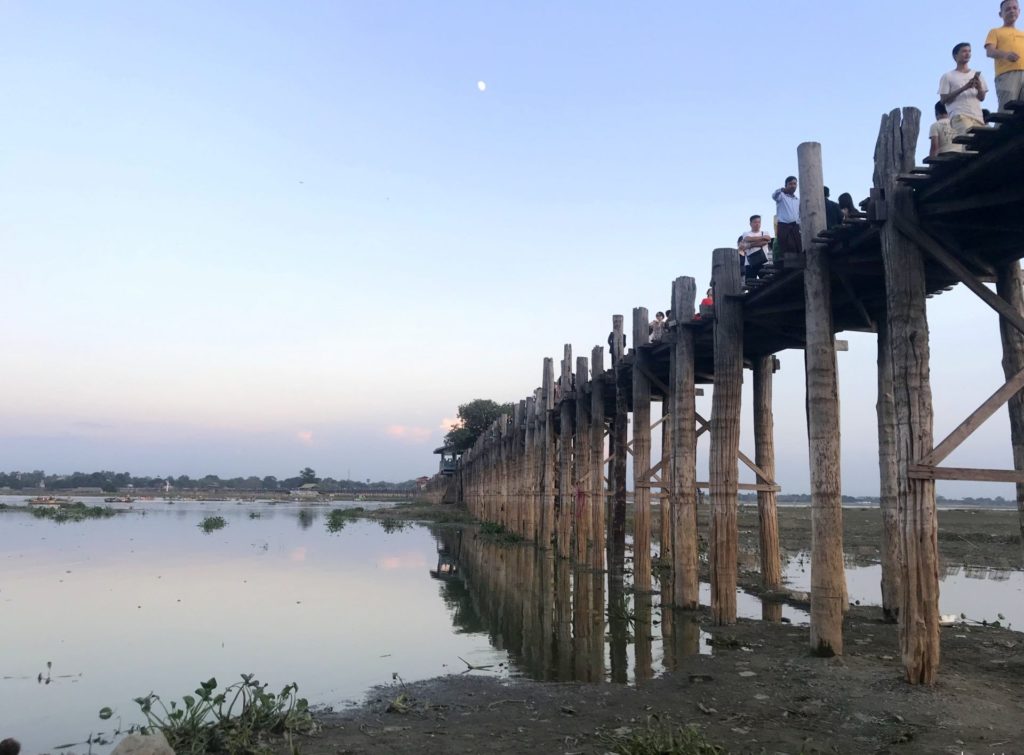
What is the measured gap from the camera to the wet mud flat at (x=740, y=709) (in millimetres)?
6523

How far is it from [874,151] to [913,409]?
317 centimetres

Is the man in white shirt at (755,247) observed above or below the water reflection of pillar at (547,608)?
above

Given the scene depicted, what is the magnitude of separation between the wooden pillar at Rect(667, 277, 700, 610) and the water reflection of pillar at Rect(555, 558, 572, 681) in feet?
7.41

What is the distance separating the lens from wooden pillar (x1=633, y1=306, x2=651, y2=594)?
1655 cm

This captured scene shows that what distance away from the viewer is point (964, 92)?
8047 millimetres

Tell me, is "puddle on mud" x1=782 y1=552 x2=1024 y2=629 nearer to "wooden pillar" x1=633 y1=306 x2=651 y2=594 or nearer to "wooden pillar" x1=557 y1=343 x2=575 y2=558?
"wooden pillar" x1=633 y1=306 x2=651 y2=594

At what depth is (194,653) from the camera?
11.2 m

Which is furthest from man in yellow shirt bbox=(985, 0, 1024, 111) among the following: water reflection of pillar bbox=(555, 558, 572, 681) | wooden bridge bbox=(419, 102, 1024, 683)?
water reflection of pillar bbox=(555, 558, 572, 681)

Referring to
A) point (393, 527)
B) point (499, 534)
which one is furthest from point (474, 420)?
point (499, 534)

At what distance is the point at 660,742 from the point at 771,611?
9.14 meters

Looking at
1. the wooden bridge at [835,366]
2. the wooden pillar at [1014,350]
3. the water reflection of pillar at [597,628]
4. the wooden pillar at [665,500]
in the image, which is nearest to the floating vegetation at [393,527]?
the wooden pillar at [665,500]

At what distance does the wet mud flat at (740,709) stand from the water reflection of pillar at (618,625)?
80 cm

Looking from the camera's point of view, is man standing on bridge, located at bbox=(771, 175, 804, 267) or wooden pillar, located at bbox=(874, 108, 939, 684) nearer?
wooden pillar, located at bbox=(874, 108, 939, 684)

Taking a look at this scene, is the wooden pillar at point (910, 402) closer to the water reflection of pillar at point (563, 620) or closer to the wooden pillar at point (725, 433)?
the wooden pillar at point (725, 433)
